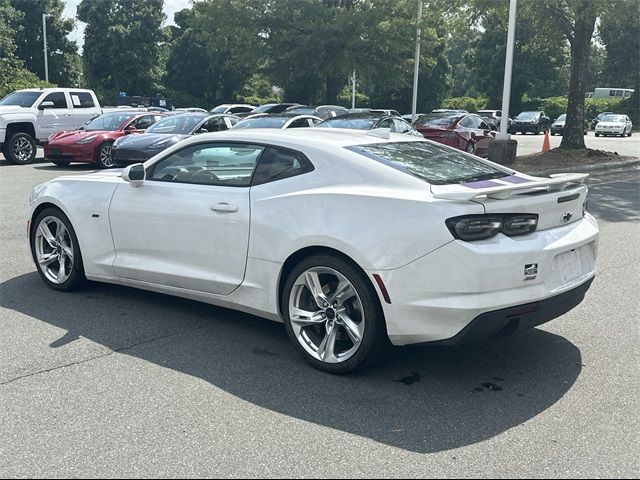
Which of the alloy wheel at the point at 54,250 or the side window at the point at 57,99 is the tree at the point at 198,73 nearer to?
the side window at the point at 57,99

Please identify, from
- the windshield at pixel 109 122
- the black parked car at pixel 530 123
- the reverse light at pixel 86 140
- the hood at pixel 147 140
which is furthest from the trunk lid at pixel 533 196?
the black parked car at pixel 530 123

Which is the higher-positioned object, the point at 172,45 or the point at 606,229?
the point at 172,45

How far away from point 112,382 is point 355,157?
2.09 meters

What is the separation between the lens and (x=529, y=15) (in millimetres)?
19438

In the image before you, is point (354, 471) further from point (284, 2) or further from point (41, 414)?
point (284, 2)

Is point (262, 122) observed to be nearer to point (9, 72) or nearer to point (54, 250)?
point (54, 250)

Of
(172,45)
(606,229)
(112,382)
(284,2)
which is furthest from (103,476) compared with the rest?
(172,45)

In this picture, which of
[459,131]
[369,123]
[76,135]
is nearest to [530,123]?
[459,131]

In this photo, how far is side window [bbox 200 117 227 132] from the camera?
52.7 feet

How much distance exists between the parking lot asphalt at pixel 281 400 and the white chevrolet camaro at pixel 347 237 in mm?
317

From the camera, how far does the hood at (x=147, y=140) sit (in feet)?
49.2

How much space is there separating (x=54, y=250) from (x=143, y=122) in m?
12.8

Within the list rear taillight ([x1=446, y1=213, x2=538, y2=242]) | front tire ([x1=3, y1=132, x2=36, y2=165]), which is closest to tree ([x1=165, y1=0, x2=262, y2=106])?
front tire ([x1=3, y1=132, x2=36, y2=165])

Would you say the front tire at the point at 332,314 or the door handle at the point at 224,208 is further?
the door handle at the point at 224,208
